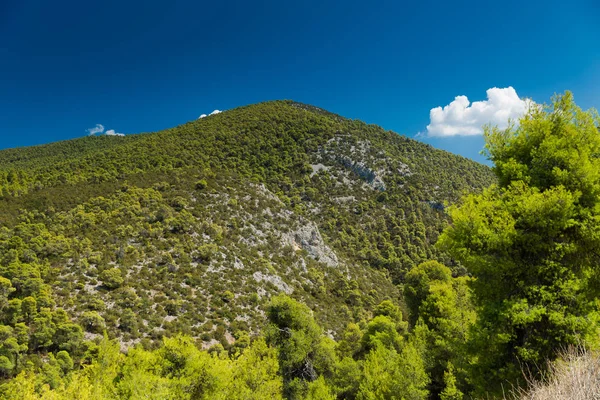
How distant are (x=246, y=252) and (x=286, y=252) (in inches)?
349

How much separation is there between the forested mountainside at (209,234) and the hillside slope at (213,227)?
24 cm

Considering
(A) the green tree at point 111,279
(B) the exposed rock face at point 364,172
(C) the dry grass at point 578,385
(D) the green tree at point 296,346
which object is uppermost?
(B) the exposed rock face at point 364,172

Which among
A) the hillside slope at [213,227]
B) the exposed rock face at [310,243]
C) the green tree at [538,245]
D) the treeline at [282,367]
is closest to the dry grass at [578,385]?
the green tree at [538,245]

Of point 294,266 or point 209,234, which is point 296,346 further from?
point 294,266

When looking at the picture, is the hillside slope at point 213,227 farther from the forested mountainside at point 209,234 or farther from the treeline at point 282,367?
the treeline at point 282,367

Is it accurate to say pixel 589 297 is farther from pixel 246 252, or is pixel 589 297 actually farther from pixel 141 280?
pixel 246 252

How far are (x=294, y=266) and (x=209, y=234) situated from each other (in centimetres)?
1602

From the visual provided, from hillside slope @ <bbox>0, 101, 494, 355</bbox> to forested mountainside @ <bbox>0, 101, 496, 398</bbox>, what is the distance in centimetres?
24

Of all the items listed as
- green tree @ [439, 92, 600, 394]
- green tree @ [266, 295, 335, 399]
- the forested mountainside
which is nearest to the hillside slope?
the forested mountainside

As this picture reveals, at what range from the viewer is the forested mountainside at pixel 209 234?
31.0 meters

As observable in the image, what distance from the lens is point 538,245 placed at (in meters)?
6.85

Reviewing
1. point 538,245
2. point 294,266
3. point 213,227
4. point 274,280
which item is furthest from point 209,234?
point 538,245

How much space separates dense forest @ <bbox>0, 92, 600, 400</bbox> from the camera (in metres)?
A: 6.92

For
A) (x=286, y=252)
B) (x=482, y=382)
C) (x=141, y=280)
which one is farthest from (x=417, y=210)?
(x=482, y=382)
